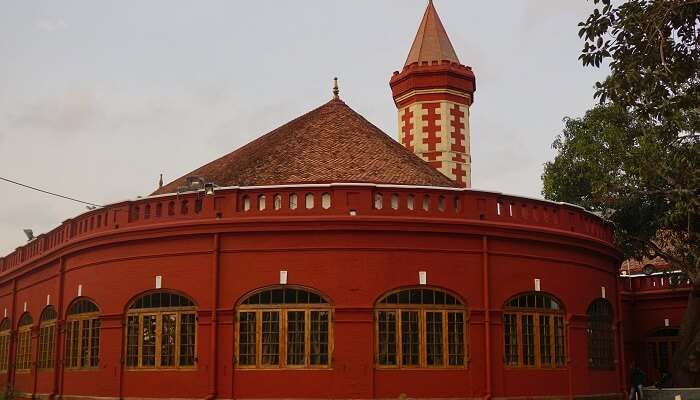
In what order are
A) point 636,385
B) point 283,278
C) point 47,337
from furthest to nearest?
point 47,337 < point 636,385 < point 283,278

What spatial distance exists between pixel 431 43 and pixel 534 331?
16661 mm

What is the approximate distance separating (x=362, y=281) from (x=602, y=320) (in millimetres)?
7330

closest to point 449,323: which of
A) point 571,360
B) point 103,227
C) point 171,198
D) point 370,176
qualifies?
→ point 571,360

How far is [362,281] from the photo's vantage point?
18.8m

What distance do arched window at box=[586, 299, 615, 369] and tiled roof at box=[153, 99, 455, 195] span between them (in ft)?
17.1

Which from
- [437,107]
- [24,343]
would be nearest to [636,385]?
[437,107]

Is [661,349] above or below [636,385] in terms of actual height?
above

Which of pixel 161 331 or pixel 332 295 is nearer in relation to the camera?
pixel 332 295

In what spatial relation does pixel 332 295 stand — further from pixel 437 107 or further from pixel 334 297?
pixel 437 107

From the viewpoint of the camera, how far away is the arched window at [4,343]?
2783cm

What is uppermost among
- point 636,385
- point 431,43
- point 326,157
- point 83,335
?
point 431,43

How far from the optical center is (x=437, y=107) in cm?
3281

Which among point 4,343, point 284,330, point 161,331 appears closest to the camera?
point 284,330

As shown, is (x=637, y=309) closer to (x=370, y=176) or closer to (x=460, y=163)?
(x=460, y=163)
